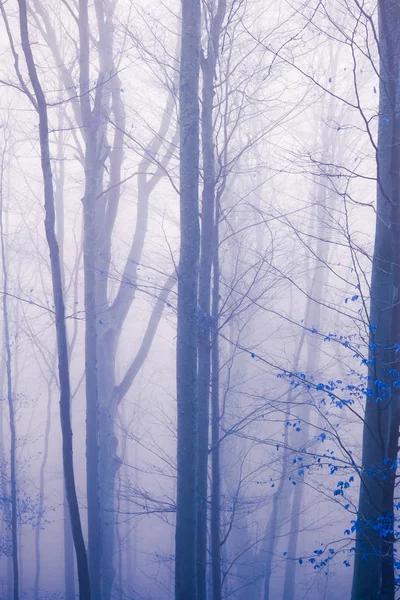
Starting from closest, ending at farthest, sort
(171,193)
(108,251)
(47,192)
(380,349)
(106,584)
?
(380,349) → (47,192) → (106,584) → (108,251) → (171,193)

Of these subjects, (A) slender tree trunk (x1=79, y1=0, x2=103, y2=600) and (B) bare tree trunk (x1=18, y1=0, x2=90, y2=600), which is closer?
(B) bare tree trunk (x1=18, y1=0, x2=90, y2=600)

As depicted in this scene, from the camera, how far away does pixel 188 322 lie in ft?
16.5

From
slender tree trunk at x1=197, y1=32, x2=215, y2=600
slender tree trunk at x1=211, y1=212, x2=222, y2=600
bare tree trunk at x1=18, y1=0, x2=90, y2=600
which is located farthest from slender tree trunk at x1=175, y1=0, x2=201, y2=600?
slender tree trunk at x1=211, y1=212, x2=222, y2=600

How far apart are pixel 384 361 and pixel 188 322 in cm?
186

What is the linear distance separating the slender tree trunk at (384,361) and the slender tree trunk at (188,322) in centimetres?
157

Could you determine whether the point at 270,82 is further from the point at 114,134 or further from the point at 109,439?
the point at 109,439

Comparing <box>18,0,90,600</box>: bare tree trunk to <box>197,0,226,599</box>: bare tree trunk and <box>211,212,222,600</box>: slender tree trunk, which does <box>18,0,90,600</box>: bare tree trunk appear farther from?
<box>211,212,222,600</box>: slender tree trunk

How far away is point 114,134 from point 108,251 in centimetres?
225

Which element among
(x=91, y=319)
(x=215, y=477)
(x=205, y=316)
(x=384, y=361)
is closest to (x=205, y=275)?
(x=205, y=316)

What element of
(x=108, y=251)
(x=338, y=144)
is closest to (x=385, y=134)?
(x=108, y=251)

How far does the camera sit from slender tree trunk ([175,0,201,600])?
193 inches

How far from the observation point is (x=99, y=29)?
8680mm

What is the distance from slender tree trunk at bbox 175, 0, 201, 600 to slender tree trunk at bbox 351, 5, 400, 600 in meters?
1.57

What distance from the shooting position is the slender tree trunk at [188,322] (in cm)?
491
